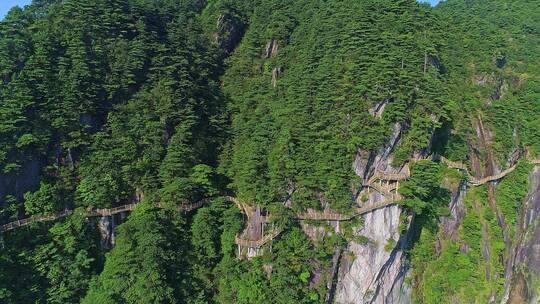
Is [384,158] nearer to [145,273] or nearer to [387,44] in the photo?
[387,44]

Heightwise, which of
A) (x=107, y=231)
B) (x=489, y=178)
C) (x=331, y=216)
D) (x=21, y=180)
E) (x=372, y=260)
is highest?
(x=21, y=180)

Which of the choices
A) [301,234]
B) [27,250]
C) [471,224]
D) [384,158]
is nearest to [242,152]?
[301,234]

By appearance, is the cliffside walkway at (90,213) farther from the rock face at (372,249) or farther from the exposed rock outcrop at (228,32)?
the exposed rock outcrop at (228,32)

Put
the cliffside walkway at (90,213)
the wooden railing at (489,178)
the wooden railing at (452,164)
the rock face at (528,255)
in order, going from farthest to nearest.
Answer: the rock face at (528,255), the wooden railing at (489,178), the wooden railing at (452,164), the cliffside walkway at (90,213)

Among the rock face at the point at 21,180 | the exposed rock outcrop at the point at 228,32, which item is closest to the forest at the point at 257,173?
the rock face at the point at 21,180

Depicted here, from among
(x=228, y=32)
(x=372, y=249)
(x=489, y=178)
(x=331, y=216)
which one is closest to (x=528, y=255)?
(x=489, y=178)

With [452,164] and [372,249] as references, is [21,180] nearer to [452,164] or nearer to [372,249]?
[372,249]

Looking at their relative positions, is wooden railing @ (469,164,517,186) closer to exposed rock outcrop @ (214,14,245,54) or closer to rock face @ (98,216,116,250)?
exposed rock outcrop @ (214,14,245,54)

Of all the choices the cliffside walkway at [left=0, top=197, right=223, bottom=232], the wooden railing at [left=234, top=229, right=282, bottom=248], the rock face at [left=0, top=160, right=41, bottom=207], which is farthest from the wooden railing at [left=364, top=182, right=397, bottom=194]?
the rock face at [left=0, top=160, right=41, bottom=207]
